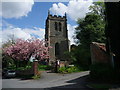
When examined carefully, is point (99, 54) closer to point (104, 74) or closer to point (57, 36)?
point (104, 74)

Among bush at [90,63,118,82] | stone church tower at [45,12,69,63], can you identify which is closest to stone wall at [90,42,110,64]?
bush at [90,63,118,82]

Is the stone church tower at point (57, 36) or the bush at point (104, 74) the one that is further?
the stone church tower at point (57, 36)

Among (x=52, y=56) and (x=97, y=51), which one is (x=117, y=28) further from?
(x=52, y=56)

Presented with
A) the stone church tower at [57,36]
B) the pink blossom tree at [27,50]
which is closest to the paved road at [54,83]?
the pink blossom tree at [27,50]

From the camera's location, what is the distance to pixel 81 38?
33312 millimetres

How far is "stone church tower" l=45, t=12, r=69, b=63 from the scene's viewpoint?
1967 inches

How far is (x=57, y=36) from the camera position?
51.5 meters

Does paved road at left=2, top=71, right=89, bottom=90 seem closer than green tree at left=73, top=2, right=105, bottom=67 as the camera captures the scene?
Yes

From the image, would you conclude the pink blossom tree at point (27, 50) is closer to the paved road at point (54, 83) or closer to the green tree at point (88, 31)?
the green tree at point (88, 31)

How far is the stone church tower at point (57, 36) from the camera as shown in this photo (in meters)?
50.0

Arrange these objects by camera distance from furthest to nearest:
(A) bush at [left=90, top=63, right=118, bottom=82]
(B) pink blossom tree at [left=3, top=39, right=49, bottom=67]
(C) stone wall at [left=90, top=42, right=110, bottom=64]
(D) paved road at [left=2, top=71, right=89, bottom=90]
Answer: (B) pink blossom tree at [left=3, top=39, right=49, bottom=67] < (C) stone wall at [left=90, top=42, right=110, bottom=64] < (A) bush at [left=90, top=63, right=118, bottom=82] < (D) paved road at [left=2, top=71, right=89, bottom=90]

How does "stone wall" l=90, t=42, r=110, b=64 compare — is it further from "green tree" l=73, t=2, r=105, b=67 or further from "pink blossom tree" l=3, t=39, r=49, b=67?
"pink blossom tree" l=3, t=39, r=49, b=67

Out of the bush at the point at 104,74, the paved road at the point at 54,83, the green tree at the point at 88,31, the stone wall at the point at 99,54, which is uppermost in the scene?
the green tree at the point at 88,31

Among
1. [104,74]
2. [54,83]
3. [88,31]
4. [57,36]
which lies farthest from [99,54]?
[57,36]
